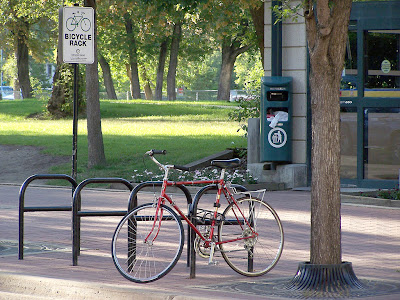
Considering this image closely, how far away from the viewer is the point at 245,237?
7.08m

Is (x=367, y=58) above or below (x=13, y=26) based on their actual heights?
below

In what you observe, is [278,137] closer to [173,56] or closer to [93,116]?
[93,116]

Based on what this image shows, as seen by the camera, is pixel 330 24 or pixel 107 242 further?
pixel 107 242

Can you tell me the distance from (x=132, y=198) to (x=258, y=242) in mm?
1272

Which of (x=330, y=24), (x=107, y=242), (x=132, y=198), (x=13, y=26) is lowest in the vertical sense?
(x=107, y=242)

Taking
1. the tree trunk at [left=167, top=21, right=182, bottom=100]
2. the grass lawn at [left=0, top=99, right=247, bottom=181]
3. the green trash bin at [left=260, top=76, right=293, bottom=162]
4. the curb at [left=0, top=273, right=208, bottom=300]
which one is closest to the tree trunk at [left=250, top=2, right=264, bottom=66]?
the grass lawn at [left=0, top=99, right=247, bottom=181]

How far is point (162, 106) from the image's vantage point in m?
33.3

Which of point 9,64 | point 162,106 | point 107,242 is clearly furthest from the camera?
point 9,64

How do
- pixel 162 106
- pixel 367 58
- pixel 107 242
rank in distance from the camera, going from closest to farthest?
pixel 107 242 → pixel 367 58 → pixel 162 106

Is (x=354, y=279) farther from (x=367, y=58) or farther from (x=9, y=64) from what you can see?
(x=9, y=64)

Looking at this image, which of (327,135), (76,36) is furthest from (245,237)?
(76,36)

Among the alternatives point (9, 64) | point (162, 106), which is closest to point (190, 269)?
point (162, 106)

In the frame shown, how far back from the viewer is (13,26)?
42.8 meters

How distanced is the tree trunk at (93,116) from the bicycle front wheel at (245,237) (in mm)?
10306
